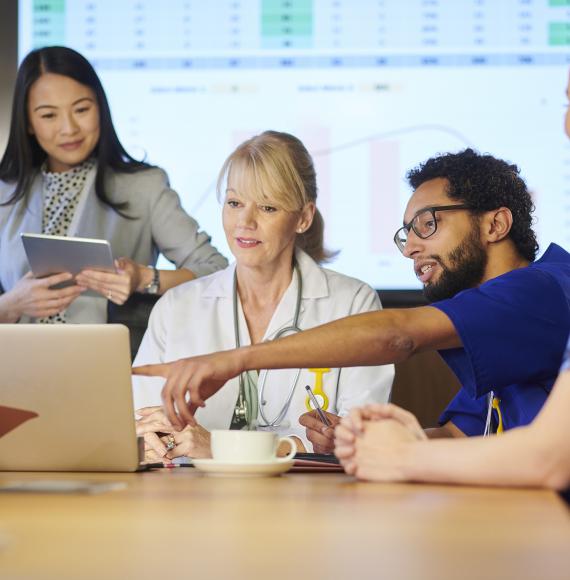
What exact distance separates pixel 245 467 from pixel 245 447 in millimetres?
47

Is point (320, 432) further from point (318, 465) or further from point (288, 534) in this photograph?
point (288, 534)

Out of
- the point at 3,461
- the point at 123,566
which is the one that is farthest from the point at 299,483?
the point at 123,566

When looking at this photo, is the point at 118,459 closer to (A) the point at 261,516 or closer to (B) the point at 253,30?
(A) the point at 261,516

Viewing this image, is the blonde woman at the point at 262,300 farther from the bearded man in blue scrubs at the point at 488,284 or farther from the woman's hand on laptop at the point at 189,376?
the woman's hand on laptop at the point at 189,376

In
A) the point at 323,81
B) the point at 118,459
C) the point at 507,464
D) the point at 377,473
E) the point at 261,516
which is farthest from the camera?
the point at 323,81

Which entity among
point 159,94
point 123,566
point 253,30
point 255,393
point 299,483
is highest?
point 253,30

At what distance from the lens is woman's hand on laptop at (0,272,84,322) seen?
9.20 ft

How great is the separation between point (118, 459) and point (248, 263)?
4.22ft

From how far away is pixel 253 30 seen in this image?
3525mm

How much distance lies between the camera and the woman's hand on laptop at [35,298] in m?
2.80

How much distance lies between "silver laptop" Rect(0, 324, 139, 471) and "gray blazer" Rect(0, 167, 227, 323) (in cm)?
173

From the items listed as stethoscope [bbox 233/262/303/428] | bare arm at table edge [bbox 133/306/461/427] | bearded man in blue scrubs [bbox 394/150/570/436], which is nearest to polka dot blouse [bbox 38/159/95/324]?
stethoscope [bbox 233/262/303/428]

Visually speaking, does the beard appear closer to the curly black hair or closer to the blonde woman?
the curly black hair

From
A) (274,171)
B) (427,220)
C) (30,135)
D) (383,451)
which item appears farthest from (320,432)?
(30,135)
